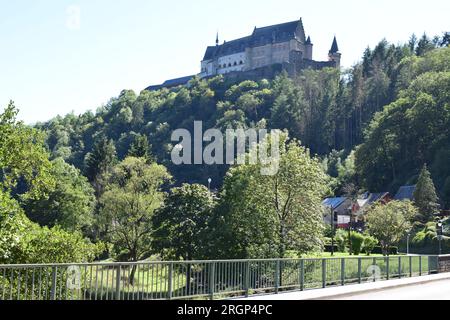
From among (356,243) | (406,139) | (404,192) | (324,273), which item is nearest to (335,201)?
(404,192)

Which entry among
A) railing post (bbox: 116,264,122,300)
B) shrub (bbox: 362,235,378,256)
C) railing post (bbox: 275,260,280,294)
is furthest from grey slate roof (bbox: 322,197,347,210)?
railing post (bbox: 116,264,122,300)

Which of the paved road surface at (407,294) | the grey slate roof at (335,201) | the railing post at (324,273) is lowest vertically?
the paved road surface at (407,294)

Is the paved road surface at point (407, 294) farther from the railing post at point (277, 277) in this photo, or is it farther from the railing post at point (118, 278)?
the railing post at point (118, 278)

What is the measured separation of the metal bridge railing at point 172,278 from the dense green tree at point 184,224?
20.1m

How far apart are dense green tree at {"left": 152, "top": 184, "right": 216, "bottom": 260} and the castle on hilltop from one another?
129 metres

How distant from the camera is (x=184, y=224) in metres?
41.1

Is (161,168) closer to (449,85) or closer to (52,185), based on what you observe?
(52,185)

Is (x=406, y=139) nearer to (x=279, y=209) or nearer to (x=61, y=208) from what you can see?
(x=61, y=208)

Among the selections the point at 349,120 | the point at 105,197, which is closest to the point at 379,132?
the point at 349,120

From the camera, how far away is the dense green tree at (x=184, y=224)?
131ft

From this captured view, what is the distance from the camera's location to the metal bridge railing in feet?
34.4

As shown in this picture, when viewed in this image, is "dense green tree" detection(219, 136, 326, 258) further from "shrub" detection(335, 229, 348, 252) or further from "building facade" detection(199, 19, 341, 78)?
"building facade" detection(199, 19, 341, 78)

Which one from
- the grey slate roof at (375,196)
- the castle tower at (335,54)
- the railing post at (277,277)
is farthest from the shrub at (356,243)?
the castle tower at (335,54)

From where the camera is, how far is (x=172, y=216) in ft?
137
